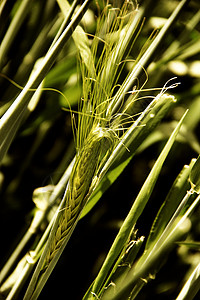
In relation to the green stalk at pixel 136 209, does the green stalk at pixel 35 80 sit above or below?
above

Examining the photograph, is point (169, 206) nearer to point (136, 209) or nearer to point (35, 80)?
point (136, 209)

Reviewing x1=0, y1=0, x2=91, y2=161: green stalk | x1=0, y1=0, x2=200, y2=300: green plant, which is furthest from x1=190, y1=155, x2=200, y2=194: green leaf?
x1=0, y1=0, x2=91, y2=161: green stalk

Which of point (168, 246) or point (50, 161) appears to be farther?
point (50, 161)

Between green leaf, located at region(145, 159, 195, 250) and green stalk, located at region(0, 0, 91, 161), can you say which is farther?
green leaf, located at region(145, 159, 195, 250)

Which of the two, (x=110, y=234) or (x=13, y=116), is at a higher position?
(x=13, y=116)

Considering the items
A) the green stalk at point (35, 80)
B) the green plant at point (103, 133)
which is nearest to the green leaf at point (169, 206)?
the green plant at point (103, 133)

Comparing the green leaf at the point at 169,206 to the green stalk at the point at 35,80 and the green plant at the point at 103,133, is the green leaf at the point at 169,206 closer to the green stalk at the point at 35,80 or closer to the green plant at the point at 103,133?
the green plant at the point at 103,133

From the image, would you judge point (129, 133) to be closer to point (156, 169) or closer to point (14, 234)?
point (156, 169)

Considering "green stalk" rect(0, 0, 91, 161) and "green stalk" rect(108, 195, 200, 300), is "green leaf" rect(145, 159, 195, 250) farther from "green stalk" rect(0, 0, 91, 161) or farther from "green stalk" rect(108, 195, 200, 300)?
"green stalk" rect(0, 0, 91, 161)

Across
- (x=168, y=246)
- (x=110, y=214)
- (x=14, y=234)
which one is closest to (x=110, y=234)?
(x=110, y=214)
